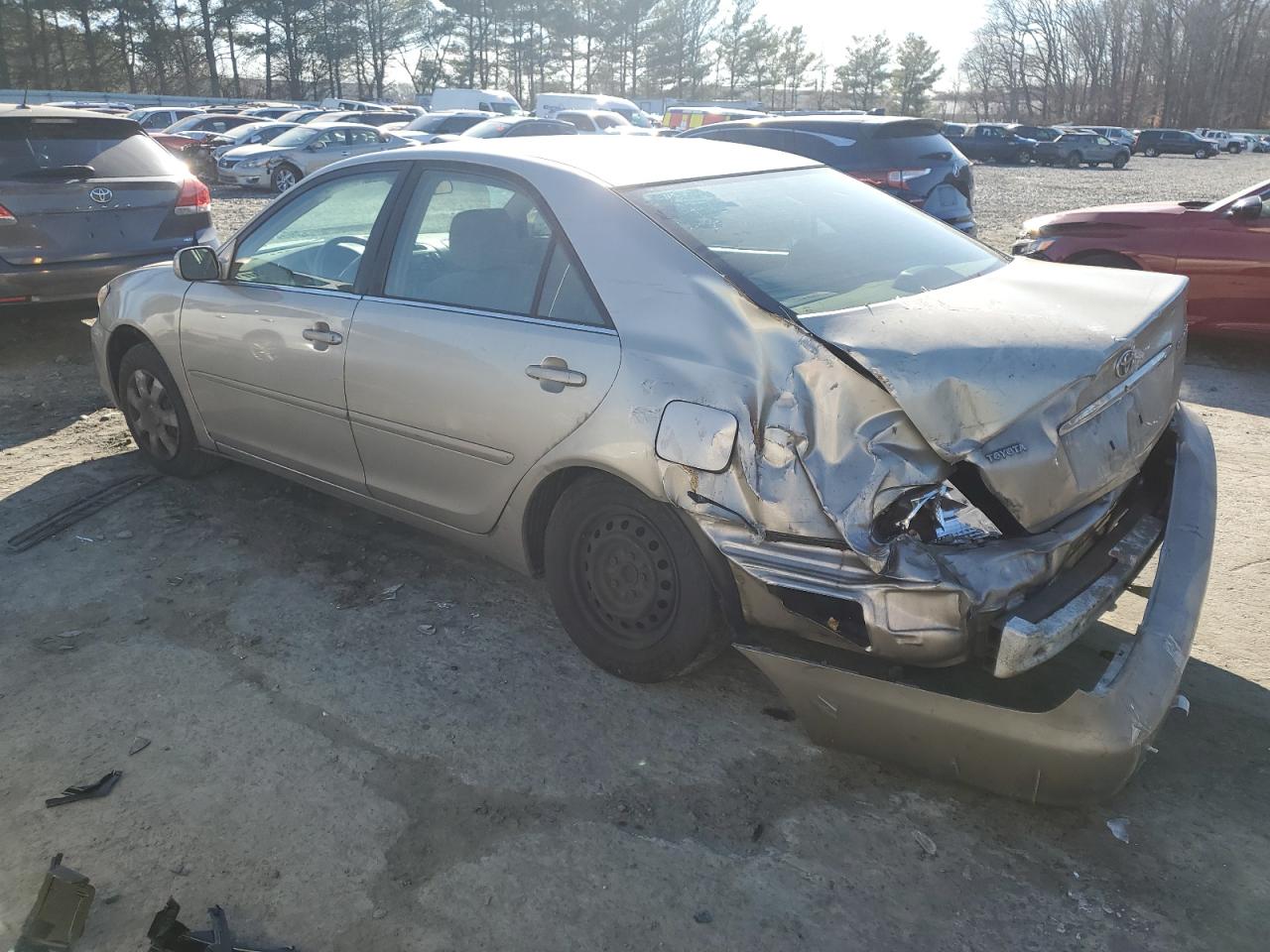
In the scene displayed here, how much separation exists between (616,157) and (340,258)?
1223mm

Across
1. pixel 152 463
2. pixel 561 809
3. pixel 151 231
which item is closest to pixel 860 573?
pixel 561 809

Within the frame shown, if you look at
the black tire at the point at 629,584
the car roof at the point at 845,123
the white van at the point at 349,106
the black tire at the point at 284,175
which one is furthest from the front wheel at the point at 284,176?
the black tire at the point at 629,584

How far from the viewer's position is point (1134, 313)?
2996 millimetres

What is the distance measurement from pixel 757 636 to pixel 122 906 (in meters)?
1.76

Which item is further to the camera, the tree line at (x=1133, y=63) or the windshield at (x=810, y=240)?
the tree line at (x=1133, y=63)

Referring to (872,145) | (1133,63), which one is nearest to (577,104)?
(872,145)

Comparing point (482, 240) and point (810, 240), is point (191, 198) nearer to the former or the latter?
point (482, 240)

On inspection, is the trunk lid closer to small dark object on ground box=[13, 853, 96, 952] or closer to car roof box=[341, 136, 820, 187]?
car roof box=[341, 136, 820, 187]

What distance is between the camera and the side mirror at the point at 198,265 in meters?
4.39

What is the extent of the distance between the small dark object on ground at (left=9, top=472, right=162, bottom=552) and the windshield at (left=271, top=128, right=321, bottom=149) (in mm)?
18227

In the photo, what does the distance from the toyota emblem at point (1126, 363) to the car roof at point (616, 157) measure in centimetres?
154

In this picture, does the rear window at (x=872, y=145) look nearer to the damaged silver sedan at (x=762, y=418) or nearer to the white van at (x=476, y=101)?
the damaged silver sedan at (x=762, y=418)

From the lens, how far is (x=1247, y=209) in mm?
7266

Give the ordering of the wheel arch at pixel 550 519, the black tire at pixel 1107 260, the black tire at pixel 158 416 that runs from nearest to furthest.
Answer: the wheel arch at pixel 550 519, the black tire at pixel 158 416, the black tire at pixel 1107 260
